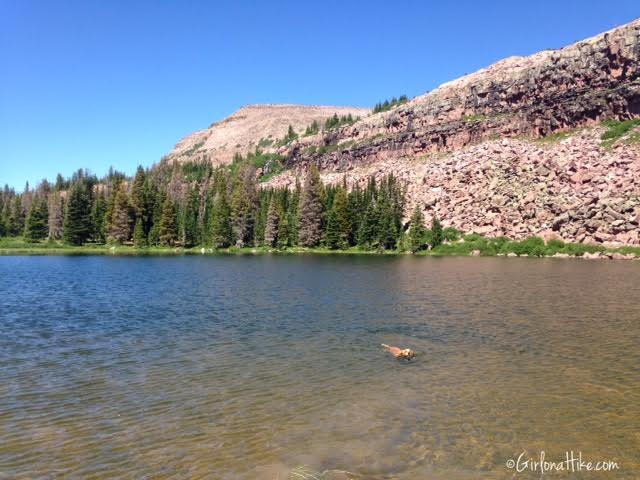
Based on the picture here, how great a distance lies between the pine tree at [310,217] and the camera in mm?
127000

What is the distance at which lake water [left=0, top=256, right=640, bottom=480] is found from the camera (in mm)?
11117

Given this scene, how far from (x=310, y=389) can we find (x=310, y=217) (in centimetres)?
11203

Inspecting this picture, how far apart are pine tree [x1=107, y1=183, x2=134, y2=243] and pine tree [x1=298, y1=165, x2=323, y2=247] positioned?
47614 mm

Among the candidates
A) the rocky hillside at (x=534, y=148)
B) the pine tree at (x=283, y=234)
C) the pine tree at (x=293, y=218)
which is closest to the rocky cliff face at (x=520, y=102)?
the rocky hillside at (x=534, y=148)

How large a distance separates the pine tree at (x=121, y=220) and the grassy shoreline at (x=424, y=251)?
3.16 meters

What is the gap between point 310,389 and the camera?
1603 cm

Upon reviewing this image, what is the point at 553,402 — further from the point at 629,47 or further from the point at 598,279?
the point at 629,47

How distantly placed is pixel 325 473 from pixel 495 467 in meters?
3.91

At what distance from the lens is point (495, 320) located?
2922cm

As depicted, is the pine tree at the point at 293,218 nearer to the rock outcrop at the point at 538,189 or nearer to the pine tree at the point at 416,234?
the pine tree at the point at 416,234

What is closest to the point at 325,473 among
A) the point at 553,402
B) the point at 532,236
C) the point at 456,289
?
the point at 553,402

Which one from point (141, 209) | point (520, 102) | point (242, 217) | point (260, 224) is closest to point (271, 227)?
point (260, 224)

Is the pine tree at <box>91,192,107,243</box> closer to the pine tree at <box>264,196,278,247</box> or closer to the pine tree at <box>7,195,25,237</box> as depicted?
the pine tree at <box>7,195,25,237</box>

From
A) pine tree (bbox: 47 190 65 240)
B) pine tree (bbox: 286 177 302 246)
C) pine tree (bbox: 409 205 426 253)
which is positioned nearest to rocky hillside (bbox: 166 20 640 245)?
pine tree (bbox: 409 205 426 253)
